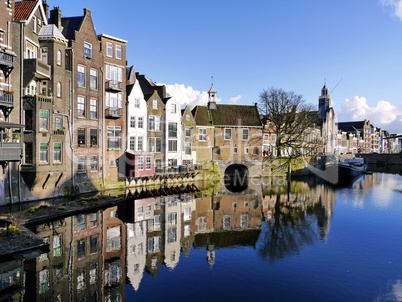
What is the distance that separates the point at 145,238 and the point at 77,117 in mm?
20499

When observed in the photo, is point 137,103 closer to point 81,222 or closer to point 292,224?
point 81,222

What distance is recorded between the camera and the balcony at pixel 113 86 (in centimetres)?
4047

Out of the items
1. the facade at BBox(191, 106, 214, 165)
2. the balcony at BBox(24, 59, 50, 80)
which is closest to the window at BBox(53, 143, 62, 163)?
the balcony at BBox(24, 59, 50, 80)

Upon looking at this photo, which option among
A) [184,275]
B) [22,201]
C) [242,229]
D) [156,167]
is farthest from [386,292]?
[156,167]

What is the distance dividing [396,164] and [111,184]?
111 meters

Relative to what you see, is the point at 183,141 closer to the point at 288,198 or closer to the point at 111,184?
the point at 111,184

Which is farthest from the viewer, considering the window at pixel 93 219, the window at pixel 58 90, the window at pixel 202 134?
the window at pixel 202 134

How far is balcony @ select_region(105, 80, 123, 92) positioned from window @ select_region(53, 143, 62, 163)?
11.3 meters

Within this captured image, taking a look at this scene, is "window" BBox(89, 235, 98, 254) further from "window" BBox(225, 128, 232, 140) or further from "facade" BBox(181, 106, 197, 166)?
"window" BBox(225, 128, 232, 140)

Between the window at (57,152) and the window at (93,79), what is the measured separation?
379 inches

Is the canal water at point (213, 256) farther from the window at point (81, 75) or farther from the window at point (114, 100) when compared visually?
the window at point (81, 75)

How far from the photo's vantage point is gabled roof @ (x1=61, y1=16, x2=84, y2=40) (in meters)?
37.5

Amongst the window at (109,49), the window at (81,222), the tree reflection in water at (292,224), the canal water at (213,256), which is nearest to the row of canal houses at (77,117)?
the window at (109,49)

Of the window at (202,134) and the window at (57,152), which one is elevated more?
the window at (202,134)
